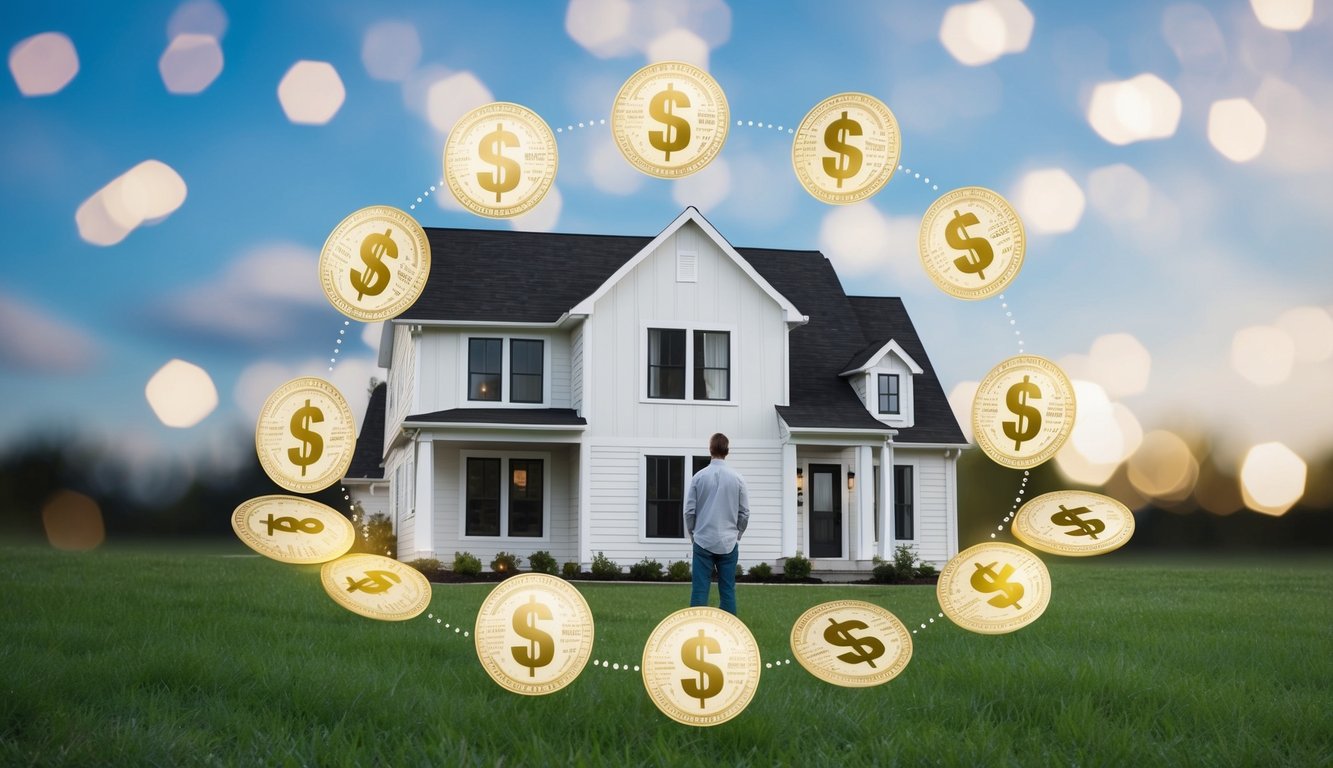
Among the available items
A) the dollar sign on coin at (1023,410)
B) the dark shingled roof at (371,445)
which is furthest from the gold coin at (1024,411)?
the dark shingled roof at (371,445)

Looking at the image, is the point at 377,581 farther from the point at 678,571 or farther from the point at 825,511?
the point at 825,511

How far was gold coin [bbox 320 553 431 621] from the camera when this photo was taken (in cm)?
519

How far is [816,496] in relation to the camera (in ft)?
70.5

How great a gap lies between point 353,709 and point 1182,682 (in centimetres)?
406

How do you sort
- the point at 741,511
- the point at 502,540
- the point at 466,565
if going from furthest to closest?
the point at 502,540
the point at 466,565
the point at 741,511

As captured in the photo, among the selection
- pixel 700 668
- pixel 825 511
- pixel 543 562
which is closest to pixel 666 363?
pixel 543 562

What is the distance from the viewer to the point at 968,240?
543cm

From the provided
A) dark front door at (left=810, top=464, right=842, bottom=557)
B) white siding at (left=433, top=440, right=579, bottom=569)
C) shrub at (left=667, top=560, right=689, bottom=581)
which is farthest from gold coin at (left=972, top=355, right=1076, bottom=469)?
dark front door at (left=810, top=464, right=842, bottom=557)

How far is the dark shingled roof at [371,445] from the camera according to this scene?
28.3 m

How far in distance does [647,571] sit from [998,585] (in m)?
13.3

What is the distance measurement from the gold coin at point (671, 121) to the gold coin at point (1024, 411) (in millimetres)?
1729

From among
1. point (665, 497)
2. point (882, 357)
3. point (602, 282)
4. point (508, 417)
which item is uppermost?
point (602, 282)

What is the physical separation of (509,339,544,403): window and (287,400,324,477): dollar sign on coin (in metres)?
14.7

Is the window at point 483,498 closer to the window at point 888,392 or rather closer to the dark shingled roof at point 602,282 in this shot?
the dark shingled roof at point 602,282
